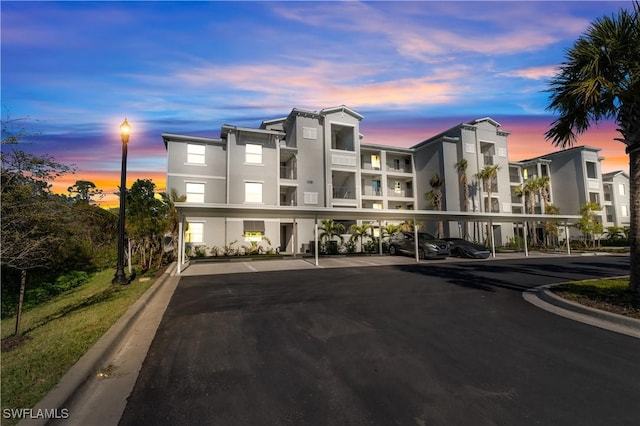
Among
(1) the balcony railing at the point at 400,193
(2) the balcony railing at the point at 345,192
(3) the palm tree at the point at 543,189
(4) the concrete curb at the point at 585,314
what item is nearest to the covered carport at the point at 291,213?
(2) the balcony railing at the point at 345,192

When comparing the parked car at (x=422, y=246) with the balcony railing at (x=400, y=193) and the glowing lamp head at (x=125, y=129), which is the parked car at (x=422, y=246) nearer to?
the balcony railing at (x=400, y=193)

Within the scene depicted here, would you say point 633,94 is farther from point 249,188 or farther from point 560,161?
point 560,161

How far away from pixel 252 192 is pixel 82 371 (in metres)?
21.4

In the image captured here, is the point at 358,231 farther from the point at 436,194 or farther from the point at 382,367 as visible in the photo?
the point at 382,367

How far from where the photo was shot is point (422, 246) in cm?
1981

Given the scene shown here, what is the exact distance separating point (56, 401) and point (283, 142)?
88.4ft

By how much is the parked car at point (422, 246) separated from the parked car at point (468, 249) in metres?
1.13

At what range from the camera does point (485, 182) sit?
31.2 metres

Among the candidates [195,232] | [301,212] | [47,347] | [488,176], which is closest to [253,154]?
[195,232]

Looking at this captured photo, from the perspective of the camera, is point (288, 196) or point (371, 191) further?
point (371, 191)

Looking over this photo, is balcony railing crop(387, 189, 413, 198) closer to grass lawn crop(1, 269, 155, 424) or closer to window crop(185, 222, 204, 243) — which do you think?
window crop(185, 222, 204, 243)

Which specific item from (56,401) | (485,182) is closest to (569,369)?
(56,401)

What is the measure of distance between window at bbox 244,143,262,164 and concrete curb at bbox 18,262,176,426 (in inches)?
774

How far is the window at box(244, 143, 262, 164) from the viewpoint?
24703 millimetres
